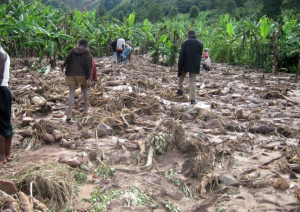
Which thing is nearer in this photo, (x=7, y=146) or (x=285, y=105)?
(x=7, y=146)

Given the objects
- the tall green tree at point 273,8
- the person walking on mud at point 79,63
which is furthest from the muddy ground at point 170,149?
the tall green tree at point 273,8

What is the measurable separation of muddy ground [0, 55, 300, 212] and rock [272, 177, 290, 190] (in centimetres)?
1

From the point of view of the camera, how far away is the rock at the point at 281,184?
11.2 feet

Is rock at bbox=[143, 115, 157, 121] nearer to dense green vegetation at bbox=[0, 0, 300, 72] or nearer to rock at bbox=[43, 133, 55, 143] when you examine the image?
rock at bbox=[43, 133, 55, 143]

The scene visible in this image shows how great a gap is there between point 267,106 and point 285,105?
482 mm

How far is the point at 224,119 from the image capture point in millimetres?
5941

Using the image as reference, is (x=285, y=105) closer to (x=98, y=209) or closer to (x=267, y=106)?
(x=267, y=106)

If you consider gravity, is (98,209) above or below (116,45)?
below

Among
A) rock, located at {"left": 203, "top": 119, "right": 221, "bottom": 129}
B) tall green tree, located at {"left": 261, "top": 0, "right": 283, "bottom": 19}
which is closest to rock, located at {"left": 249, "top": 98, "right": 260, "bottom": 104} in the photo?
rock, located at {"left": 203, "top": 119, "right": 221, "bottom": 129}

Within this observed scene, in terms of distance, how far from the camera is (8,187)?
2.88 metres

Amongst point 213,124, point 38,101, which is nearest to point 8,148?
point 38,101

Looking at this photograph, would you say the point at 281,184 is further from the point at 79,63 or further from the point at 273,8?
the point at 273,8

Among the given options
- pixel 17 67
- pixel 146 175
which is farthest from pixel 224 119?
pixel 17 67

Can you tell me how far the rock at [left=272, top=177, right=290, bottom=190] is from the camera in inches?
135
